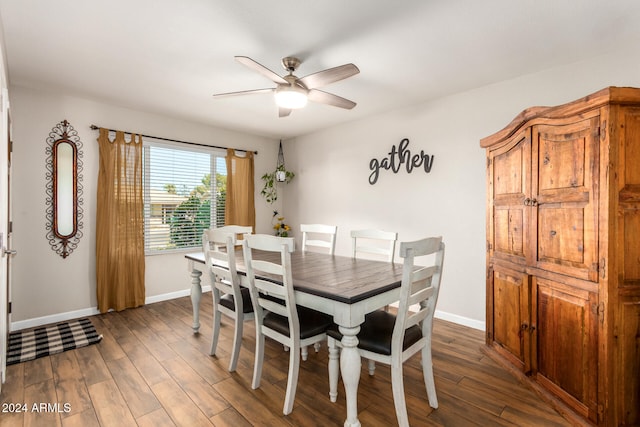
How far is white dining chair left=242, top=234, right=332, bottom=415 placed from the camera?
5.75 ft

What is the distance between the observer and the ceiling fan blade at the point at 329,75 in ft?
6.59

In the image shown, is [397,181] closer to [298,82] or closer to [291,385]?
[298,82]

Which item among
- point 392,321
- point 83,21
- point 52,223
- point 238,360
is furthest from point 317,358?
point 52,223

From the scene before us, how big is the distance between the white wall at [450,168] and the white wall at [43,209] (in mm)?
2766

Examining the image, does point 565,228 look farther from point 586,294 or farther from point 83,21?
point 83,21

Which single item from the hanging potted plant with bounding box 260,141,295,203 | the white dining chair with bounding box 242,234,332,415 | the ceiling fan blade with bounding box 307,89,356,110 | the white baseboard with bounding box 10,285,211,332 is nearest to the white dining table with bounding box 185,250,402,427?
the white dining chair with bounding box 242,234,332,415

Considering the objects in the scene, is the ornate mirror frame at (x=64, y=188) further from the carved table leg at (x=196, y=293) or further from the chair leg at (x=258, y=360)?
the chair leg at (x=258, y=360)

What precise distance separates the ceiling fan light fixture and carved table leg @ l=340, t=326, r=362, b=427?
5.54 ft

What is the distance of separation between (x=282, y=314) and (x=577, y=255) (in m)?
1.76

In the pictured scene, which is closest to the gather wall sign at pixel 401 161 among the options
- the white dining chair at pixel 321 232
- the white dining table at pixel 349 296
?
the white dining chair at pixel 321 232

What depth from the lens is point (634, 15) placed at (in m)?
1.89

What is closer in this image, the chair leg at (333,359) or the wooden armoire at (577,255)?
the wooden armoire at (577,255)

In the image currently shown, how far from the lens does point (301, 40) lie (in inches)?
86.4

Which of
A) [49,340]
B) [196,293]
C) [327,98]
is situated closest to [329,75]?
[327,98]
